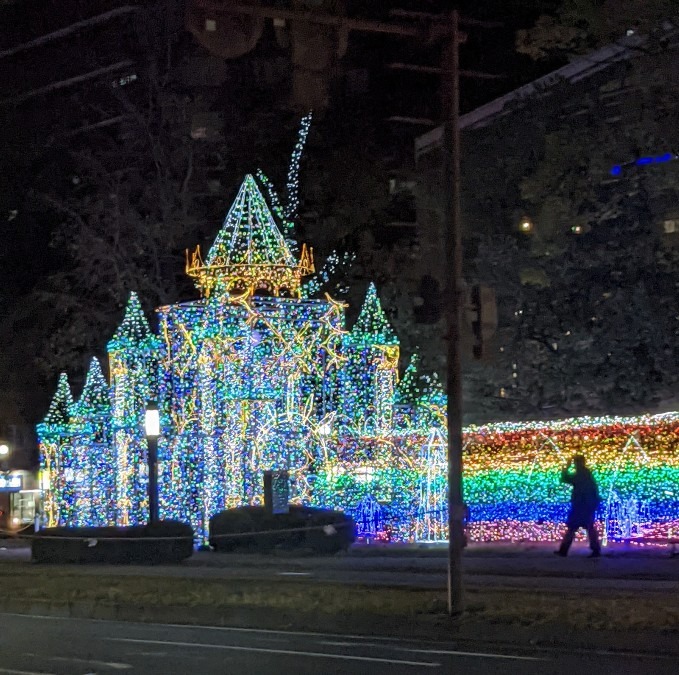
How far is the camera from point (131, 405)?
30.4 metres

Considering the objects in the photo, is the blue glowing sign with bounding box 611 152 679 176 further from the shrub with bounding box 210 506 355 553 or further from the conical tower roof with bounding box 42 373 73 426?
the conical tower roof with bounding box 42 373 73 426

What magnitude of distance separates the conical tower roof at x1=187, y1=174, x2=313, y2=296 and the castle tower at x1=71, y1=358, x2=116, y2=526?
5961 mm

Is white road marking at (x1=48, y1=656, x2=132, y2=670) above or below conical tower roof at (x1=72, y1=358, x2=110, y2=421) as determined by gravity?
below

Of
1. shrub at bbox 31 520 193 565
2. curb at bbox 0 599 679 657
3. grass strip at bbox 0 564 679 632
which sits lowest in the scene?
curb at bbox 0 599 679 657

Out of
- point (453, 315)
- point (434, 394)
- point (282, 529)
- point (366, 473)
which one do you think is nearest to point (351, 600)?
point (453, 315)

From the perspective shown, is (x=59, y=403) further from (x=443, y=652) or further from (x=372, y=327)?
(x=443, y=652)

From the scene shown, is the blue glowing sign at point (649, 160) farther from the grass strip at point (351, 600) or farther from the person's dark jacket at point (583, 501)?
the grass strip at point (351, 600)

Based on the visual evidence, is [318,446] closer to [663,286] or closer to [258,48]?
[663,286]

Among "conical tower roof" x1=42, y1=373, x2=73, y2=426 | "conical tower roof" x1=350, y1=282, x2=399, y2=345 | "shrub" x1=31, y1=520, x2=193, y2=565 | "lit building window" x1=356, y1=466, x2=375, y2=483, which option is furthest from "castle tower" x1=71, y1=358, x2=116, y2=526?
"conical tower roof" x1=350, y1=282, x2=399, y2=345

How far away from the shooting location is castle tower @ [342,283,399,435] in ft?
98.6

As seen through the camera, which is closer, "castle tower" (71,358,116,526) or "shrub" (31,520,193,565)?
"shrub" (31,520,193,565)

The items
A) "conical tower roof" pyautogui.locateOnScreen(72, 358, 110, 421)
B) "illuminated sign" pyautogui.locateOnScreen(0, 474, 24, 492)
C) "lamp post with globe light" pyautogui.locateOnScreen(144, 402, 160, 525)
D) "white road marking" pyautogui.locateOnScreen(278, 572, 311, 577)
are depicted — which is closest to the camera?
"white road marking" pyautogui.locateOnScreen(278, 572, 311, 577)

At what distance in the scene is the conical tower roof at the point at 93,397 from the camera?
33237mm

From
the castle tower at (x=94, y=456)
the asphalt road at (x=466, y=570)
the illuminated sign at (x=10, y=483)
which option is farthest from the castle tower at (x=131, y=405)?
the illuminated sign at (x=10, y=483)
